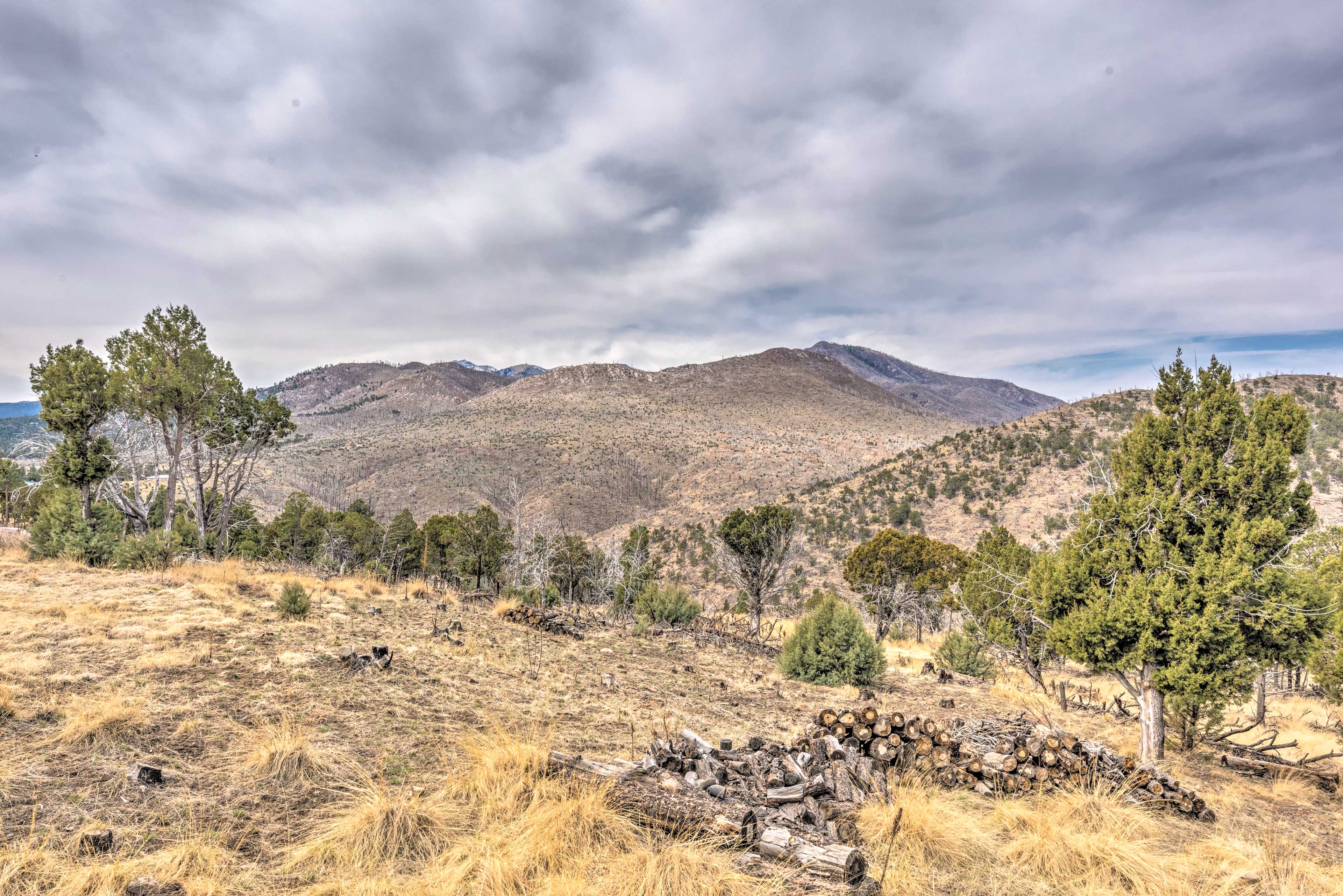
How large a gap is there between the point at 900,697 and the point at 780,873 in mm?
11178

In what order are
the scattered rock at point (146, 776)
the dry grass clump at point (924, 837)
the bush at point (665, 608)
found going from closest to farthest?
the scattered rock at point (146, 776), the dry grass clump at point (924, 837), the bush at point (665, 608)

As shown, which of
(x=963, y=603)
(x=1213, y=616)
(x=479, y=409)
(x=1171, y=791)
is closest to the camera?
(x=1171, y=791)

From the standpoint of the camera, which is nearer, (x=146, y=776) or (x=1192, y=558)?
(x=146, y=776)

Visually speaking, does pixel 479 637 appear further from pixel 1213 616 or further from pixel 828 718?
pixel 1213 616

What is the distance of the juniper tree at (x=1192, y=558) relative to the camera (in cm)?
761

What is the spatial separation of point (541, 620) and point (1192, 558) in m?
15.0

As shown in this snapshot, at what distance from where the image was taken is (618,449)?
80.9 meters

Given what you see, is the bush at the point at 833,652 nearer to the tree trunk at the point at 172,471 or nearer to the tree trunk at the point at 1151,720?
the tree trunk at the point at 1151,720

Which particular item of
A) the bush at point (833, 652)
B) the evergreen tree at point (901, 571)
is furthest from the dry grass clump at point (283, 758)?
the evergreen tree at point (901, 571)

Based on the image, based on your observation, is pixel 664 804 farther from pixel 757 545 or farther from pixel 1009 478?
pixel 1009 478

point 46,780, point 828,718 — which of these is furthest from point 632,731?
point 46,780

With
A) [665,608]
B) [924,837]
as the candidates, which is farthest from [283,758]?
[665,608]

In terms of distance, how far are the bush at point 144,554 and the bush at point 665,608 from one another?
615 inches

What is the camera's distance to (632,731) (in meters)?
6.97
